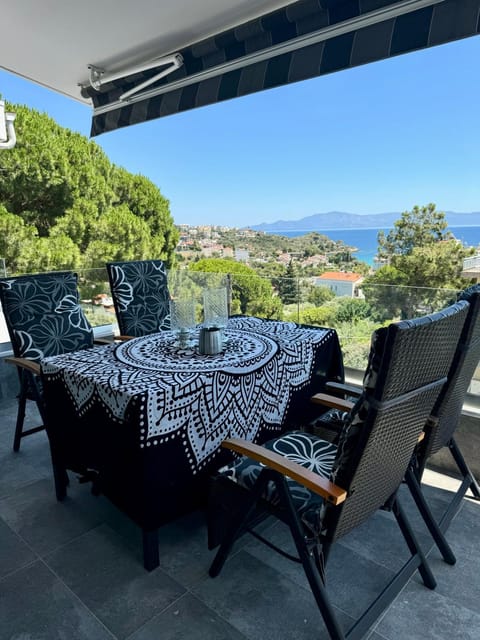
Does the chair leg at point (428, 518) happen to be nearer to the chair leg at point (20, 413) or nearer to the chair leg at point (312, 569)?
the chair leg at point (312, 569)

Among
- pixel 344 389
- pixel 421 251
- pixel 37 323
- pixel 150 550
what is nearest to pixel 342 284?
pixel 344 389

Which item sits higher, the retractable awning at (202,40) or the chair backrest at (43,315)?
the retractable awning at (202,40)

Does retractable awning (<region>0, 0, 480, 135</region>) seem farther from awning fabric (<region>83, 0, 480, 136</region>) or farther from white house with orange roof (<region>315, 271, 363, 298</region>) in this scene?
white house with orange roof (<region>315, 271, 363, 298</region>)

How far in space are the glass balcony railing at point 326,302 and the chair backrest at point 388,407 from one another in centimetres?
142

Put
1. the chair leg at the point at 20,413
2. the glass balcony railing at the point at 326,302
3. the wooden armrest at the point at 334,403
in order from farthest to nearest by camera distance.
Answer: the glass balcony railing at the point at 326,302 → the chair leg at the point at 20,413 → the wooden armrest at the point at 334,403

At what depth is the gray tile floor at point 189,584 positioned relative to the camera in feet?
4.68

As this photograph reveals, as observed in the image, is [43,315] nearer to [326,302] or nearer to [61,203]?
[326,302]

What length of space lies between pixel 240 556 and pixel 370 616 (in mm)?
595

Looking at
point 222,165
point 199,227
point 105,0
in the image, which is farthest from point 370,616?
point 222,165

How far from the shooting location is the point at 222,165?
23.8 meters

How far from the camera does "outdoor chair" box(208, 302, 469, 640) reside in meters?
1.13

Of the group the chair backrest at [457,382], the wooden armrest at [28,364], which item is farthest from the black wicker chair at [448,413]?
the wooden armrest at [28,364]

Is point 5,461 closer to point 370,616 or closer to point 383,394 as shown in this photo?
point 370,616

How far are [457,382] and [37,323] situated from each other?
2441mm
